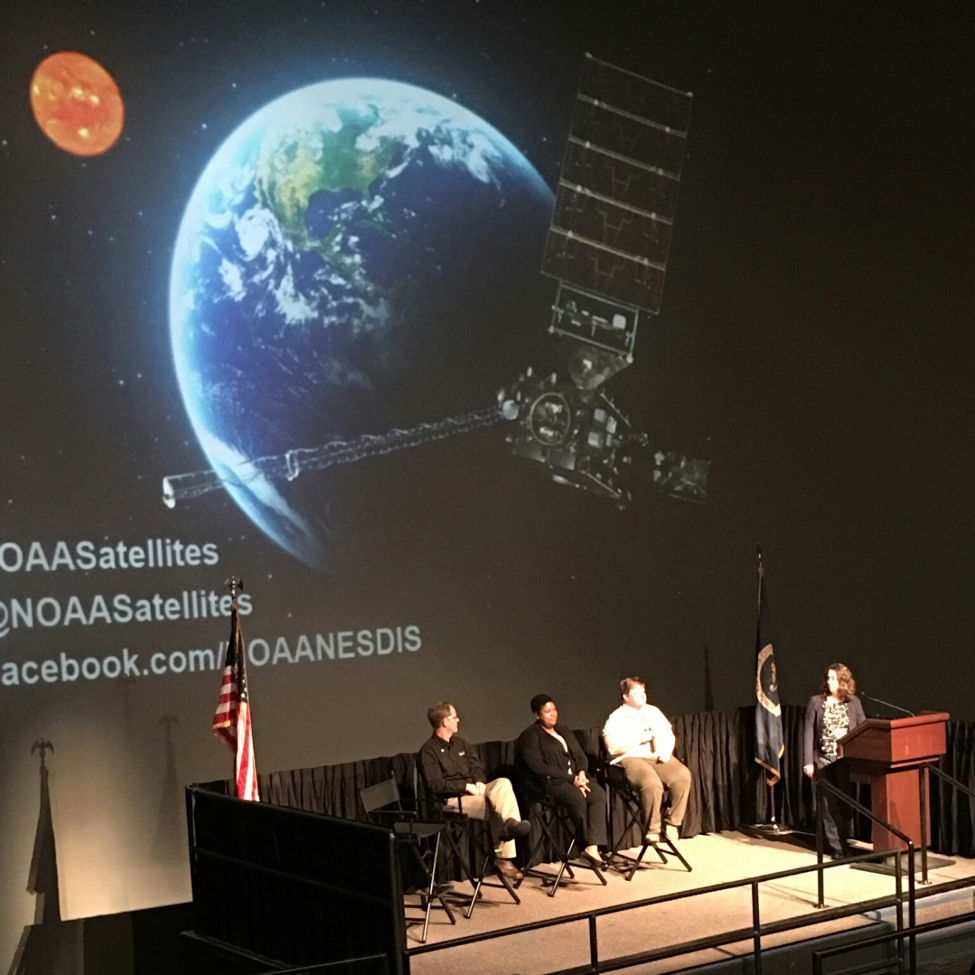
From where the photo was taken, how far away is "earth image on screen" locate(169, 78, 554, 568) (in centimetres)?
777

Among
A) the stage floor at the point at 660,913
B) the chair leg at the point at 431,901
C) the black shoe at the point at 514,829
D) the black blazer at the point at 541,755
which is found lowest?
the stage floor at the point at 660,913

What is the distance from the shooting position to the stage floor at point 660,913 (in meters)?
6.61

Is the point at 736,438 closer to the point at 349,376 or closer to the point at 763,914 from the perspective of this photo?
the point at 349,376

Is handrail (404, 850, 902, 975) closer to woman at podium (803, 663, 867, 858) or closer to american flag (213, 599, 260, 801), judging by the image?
american flag (213, 599, 260, 801)

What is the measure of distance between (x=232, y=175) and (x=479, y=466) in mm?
2226

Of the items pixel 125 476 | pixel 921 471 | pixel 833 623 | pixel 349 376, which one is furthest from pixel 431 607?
A: pixel 921 471

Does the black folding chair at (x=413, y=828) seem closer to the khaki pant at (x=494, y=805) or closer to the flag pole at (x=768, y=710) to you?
the khaki pant at (x=494, y=805)

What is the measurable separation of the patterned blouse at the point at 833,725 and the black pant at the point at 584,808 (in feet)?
4.51

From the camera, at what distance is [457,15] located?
8562 mm

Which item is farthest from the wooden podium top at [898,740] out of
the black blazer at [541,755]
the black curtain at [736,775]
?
the black blazer at [541,755]

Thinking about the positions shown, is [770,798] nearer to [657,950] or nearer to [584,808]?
[584,808]

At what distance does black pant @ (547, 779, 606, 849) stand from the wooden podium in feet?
4.83

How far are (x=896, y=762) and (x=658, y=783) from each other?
4.44ft

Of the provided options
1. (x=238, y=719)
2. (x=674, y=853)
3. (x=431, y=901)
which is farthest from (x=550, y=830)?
(x=238, y=719)
